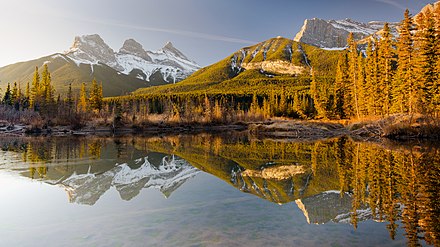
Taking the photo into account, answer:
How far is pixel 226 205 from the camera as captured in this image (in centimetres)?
972

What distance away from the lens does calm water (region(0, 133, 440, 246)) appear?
6887 millimetres

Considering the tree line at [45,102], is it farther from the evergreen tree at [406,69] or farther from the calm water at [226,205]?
the calm water at [226,205]

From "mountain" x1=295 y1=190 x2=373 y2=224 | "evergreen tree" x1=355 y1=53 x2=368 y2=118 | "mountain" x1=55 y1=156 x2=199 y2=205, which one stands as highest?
"evergreen tree" x1=355 y1=53 x2=368 y2=118

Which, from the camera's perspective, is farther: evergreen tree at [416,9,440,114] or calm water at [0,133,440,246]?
evergreen tree at [416,9,440,114]

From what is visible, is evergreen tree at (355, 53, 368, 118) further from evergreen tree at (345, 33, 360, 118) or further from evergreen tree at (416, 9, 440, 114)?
evergreen tree at (416, 9, 440, 114)

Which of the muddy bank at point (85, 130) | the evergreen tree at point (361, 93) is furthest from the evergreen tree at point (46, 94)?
the evergreen tree at point (361, 93)

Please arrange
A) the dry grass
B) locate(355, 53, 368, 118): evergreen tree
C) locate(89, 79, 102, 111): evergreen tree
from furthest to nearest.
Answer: locate(89, 79, 102, 111): evergreen tree, locate(355, 53, 368, 118): evergreen tree, the dry grass

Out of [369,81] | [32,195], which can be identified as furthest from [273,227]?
[369,81]

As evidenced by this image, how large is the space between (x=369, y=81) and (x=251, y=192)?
49.1 metres

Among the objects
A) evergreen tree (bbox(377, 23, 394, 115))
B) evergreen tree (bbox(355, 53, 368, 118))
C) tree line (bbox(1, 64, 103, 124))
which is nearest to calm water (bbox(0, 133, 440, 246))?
evergreen tree (bbox(377, 23, 394, 115))

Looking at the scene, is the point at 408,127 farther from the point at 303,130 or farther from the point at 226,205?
the point at 226,205

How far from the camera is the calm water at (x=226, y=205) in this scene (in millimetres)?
6887

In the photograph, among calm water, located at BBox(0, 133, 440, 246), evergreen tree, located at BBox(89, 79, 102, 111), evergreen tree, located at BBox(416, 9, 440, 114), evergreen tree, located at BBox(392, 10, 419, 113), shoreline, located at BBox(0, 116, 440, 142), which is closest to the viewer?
calm water, located at BBox(0, 133, 440, 246)

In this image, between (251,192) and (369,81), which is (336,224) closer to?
(251,192)
